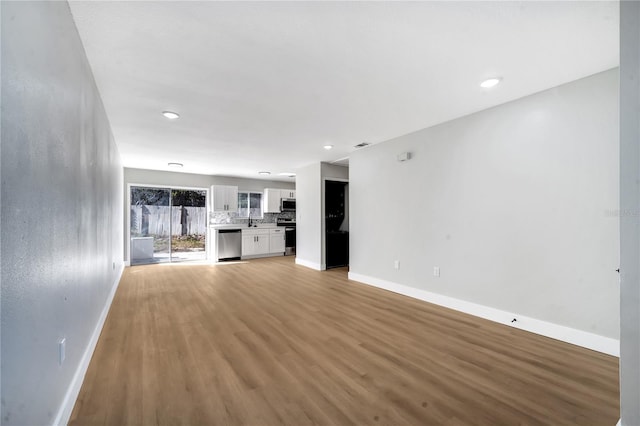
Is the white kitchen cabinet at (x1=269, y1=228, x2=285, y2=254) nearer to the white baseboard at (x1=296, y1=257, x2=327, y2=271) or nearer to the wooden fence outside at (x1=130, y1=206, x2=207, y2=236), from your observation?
the white baseboard at (x1=296, y1=257, x2=327, y2=271)

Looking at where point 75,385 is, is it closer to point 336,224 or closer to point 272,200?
point 336,224

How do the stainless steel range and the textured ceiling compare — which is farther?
the stainless steel range

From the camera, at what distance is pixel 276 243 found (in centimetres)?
838

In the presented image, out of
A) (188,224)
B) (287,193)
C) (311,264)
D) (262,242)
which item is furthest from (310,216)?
(188,224)

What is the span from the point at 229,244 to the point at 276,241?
1.45 metres

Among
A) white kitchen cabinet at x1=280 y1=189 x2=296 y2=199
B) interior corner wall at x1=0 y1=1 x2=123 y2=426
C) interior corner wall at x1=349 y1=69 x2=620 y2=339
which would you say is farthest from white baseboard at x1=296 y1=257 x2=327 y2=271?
interior corner wall at x1=0 y1=1 x2=123 y2=426

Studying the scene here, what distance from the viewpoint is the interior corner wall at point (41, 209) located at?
36.2 inches

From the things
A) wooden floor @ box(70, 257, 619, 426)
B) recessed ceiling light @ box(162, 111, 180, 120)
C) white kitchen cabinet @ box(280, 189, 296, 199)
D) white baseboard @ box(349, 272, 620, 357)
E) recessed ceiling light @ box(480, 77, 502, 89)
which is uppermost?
recessed ceiling light @ box(480, 77, 502, 89)

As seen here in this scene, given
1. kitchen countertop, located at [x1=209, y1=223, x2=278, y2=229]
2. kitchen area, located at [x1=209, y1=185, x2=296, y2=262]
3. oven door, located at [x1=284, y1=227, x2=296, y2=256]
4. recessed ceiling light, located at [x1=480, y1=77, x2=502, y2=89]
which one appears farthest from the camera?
oven door, located at [x1=284, y1=227, x2=296, y2=256]

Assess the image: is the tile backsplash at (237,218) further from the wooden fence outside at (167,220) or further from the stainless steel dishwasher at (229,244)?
the stainless steel dishwasher at (229,244)

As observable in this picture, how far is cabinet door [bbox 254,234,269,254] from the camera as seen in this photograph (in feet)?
26.2

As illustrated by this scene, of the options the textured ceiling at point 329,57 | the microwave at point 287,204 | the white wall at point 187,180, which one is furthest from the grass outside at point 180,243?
the textured ceiling at point 329,57

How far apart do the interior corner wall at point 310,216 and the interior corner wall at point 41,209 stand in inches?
172

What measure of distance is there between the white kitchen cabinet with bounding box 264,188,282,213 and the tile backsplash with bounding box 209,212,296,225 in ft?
1.47
